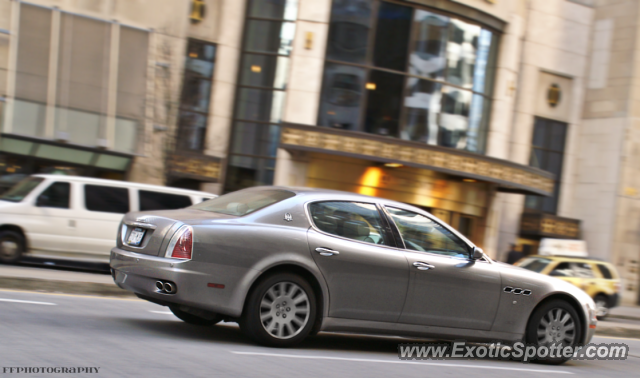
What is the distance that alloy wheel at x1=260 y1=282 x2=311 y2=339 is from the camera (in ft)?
21.4

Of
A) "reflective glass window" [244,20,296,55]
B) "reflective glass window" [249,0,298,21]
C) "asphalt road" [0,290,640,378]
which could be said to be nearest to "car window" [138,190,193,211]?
"asphalt road" [0,290,640,378]

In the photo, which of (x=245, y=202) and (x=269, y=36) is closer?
(x=245, y=202)

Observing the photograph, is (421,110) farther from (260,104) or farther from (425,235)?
(425,235)

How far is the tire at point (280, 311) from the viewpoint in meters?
6.45

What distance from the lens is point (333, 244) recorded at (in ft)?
22.3

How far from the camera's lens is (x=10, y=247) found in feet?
45.0

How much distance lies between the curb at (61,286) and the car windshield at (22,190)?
4.91 m

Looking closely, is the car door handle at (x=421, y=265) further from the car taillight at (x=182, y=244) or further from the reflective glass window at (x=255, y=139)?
the reflective glass window at (x=255, y=139)

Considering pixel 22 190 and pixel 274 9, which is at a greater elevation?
pixel 274 9

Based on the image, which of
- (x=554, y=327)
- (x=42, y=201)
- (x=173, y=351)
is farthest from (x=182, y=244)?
(x=42, y=201)

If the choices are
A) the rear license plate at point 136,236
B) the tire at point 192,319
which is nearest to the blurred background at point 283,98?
the tire at point 192,319

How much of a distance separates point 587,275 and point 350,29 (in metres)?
9.67

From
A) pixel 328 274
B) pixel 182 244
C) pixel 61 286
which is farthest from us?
pixel 61 286

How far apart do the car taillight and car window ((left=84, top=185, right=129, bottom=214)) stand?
29.0 ft
